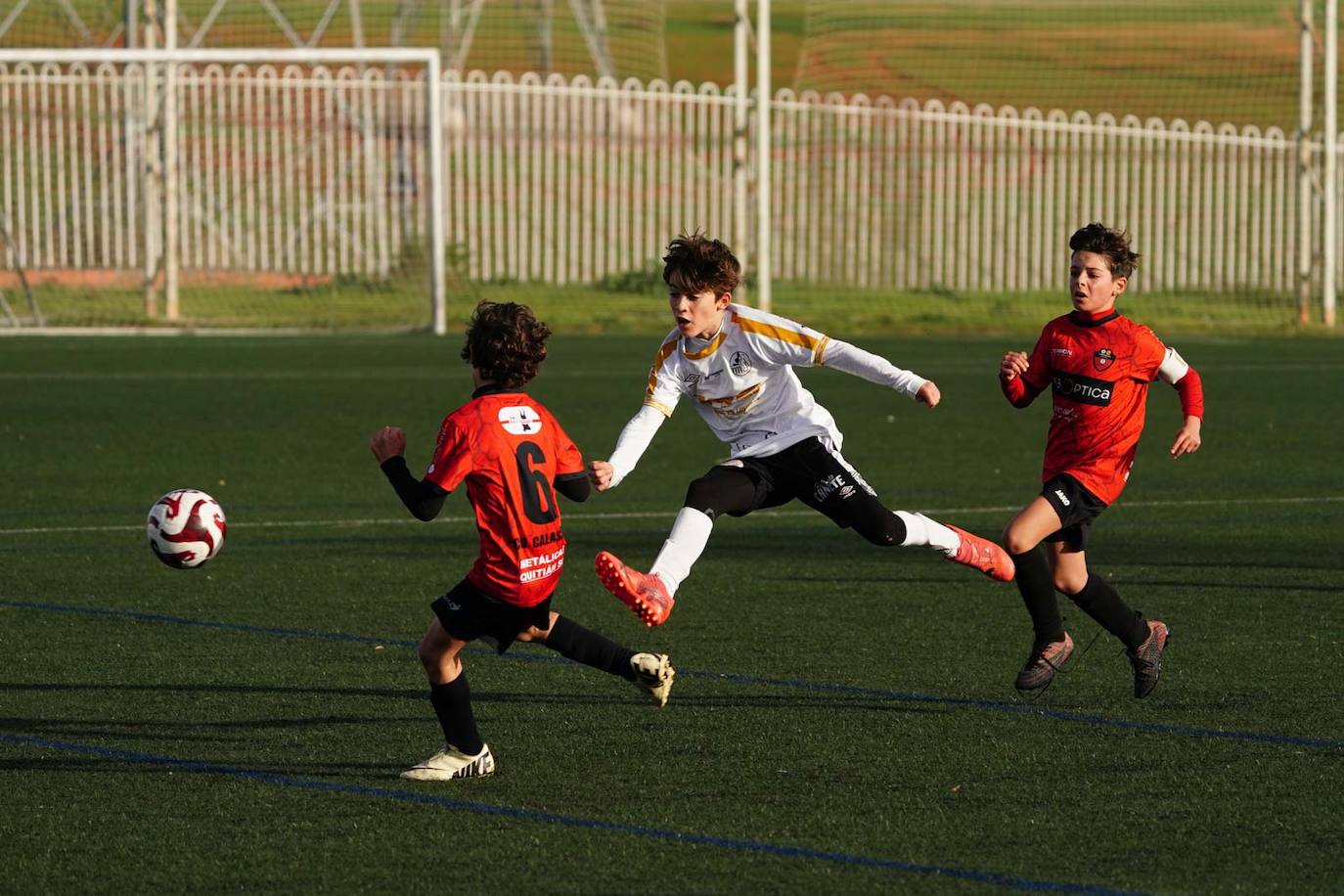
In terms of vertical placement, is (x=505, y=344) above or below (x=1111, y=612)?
above

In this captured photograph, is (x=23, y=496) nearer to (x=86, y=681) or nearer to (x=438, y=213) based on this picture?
(x=86, y=681)

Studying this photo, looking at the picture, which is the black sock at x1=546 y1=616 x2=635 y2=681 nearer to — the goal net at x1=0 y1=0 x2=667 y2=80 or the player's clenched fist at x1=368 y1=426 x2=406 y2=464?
the player's clenched fist at x1=368 y1=426 x2=406 y2=464

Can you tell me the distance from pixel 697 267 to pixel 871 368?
0.69m

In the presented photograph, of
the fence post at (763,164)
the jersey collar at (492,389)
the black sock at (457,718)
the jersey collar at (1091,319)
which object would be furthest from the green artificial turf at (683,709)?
the fence post at (763,164)

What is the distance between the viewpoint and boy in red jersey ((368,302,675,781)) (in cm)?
622

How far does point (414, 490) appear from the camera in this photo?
620cm

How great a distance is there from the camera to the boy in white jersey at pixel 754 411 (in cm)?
763

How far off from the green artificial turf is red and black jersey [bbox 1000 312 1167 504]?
75 centimetres

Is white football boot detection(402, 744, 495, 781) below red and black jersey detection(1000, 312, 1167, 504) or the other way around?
below

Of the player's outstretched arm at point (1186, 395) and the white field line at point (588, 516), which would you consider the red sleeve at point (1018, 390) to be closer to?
the player's outstretched arm at point (1186, 395)

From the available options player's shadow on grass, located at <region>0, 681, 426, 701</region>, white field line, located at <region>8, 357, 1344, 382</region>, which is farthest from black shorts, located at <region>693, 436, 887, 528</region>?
white field line, located at <region>8, 357, 1344, 382</region>

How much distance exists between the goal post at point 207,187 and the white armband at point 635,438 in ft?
58.6

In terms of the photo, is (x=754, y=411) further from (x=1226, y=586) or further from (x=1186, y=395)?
(x=1226, y=586)

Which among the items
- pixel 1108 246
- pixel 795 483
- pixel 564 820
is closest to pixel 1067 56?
pixel 1108 246
